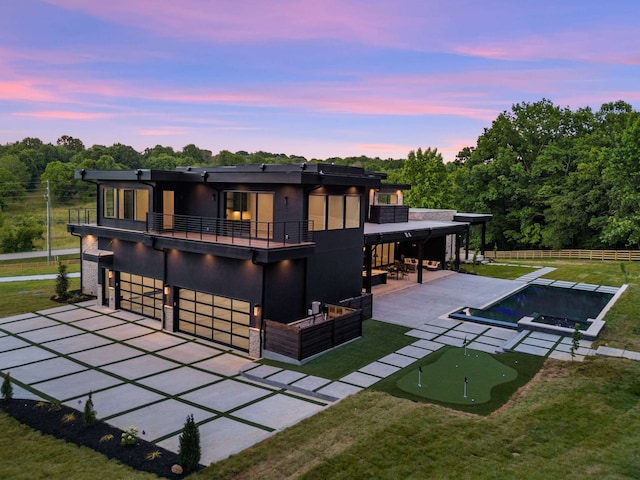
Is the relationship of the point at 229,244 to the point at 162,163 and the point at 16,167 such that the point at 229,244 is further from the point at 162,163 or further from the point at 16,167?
the point at 162,163

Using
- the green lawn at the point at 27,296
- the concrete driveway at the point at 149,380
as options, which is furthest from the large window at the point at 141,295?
the green lawn at the point at 27,296

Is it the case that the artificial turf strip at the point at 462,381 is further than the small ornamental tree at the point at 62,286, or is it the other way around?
the small ornamental tree at the point at 62,286

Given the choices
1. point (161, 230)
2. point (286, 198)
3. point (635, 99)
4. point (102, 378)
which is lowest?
point (102, 378)

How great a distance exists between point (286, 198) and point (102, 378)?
9.04 meters

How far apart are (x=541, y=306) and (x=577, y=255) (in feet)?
79.2

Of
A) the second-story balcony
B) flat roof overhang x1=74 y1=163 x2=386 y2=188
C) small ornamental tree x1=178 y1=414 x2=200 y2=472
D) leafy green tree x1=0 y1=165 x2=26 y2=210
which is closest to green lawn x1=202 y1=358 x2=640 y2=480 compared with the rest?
small ornamental tree x1=178 y1=414 x2=200 y2=472

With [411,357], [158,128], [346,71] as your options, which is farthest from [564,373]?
[158,128]

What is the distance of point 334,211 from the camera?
19984mm

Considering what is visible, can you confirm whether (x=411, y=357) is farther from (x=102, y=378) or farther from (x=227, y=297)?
(x=102, y=378)

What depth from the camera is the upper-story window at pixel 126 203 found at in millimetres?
21500

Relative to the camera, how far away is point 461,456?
31.3ft

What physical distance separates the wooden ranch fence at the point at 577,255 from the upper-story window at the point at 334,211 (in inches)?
988

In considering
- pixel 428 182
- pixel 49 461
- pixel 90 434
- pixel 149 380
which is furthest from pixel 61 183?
pixel 49 461

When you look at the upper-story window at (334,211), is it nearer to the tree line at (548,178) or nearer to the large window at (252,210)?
the large window at (252,210)
